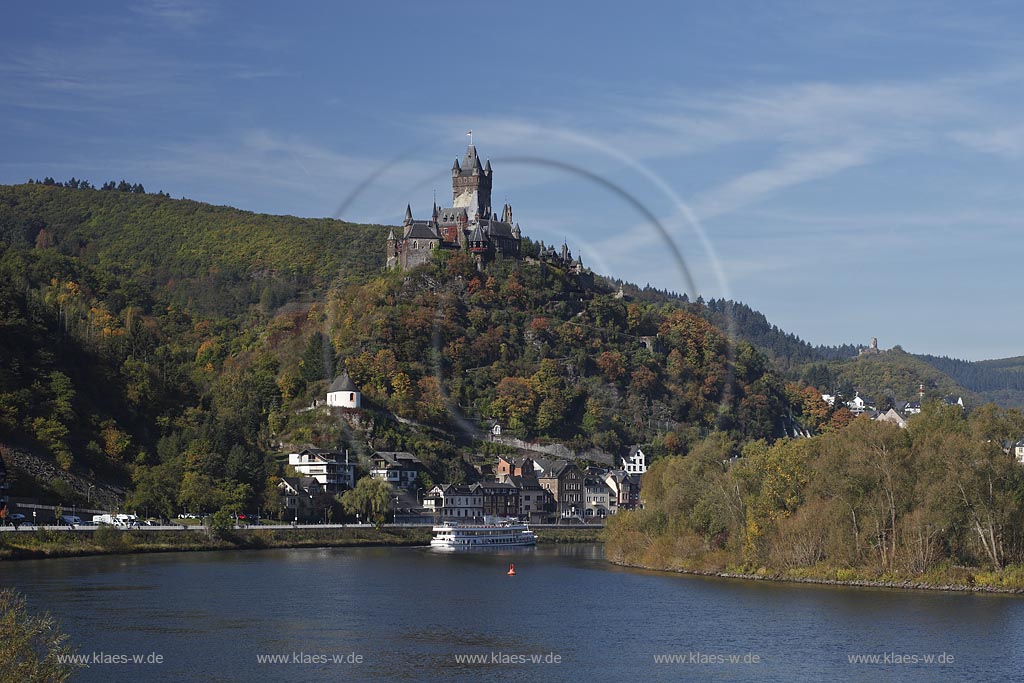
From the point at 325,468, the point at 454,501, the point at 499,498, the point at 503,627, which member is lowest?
the point at 503,627

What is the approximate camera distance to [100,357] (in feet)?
399

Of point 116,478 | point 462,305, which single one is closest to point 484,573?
point 116,478

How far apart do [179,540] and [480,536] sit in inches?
999

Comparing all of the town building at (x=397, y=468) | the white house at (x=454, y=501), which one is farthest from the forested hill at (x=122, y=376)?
the white house at (x=454, y=501)

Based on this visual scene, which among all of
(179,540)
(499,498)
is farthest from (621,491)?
(179,540)

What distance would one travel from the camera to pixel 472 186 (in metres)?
162

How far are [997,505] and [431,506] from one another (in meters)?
62.5

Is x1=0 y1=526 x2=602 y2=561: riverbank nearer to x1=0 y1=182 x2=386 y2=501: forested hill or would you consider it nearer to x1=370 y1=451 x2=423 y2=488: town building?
x1=0 y1=182 x2=386 y2=501: forested hill

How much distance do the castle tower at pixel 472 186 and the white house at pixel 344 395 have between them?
3996 centimetres

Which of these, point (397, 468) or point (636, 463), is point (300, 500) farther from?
point (636, 463)

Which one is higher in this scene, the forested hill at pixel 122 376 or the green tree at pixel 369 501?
the forested hill at pixel 122 376

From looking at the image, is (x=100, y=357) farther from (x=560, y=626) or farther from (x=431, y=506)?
(x=560, y=626)

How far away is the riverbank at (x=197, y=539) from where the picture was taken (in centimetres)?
7931

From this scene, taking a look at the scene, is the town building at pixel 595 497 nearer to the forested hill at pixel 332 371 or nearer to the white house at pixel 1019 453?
the forested hill at pixel 332 371
